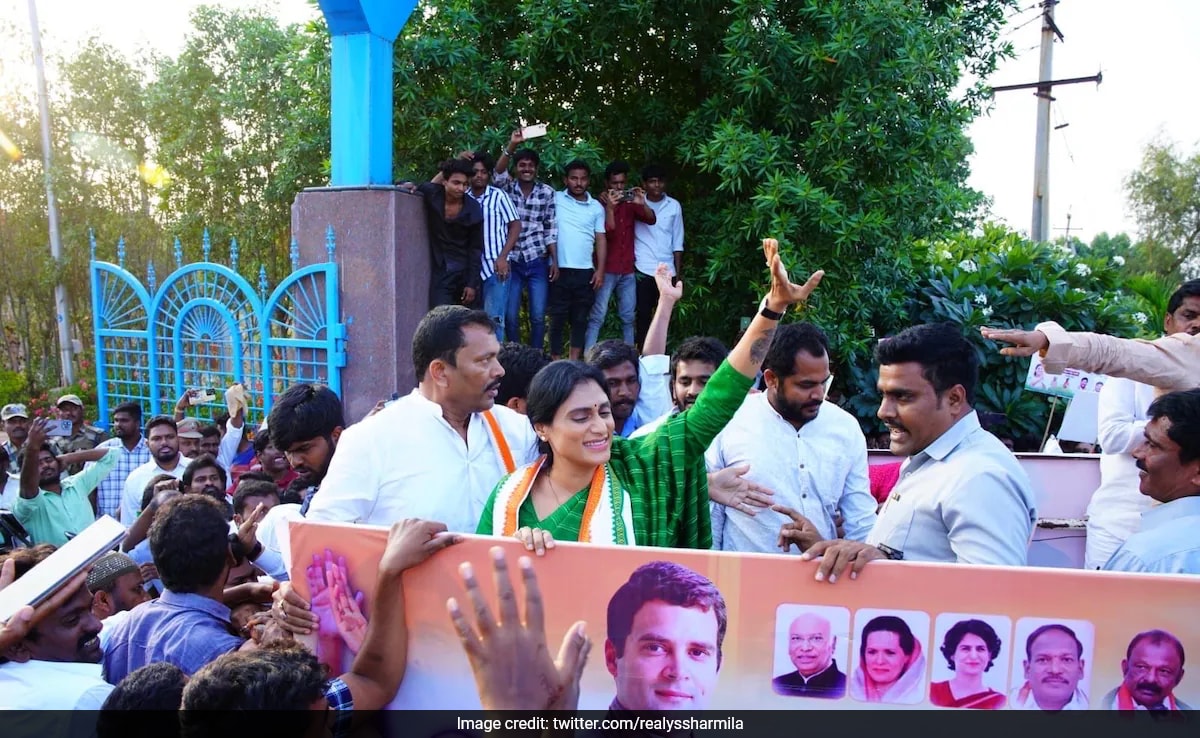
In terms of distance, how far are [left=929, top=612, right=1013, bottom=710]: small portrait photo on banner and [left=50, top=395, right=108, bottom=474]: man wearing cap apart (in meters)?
7.50

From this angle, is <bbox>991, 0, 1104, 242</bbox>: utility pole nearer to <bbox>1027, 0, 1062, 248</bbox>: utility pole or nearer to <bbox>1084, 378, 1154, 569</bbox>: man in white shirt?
<bbox>1027, 0, 1062, 248</bbox>: utility pole

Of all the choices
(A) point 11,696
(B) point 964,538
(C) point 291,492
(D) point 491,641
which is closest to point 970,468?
(B) point 964,538

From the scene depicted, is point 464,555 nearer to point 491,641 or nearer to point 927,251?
point 491,641

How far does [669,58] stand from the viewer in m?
9.22

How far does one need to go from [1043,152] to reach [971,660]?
15646 millimetres

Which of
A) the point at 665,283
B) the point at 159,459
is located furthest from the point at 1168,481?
the point at 159,459

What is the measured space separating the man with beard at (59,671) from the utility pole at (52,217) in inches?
643

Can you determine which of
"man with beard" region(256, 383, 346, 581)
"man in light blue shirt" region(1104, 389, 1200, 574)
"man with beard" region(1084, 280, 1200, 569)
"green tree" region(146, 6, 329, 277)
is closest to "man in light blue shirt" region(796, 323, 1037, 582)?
"man in light blue shirt" region(1104, 389, 1200, 574)

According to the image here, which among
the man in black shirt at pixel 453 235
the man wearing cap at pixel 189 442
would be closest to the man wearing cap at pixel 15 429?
the man wearing cap at pixel 189 442

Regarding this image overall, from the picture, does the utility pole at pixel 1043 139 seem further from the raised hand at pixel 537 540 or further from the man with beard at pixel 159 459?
the raised hand at pixel 537 540

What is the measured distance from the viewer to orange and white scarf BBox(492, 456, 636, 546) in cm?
284

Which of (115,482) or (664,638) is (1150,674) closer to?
(664,638)

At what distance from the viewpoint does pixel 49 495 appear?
19.9 feet

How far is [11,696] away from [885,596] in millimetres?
2373
